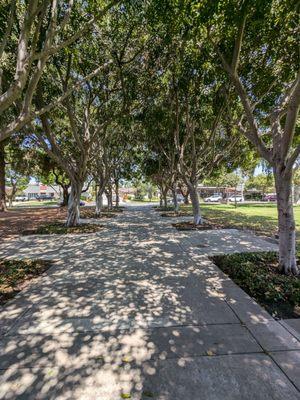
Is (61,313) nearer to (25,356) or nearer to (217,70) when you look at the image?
(25,356)

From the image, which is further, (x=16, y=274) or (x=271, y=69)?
(x=271, y=69)

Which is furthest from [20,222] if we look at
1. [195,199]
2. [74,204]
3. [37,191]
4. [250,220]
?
[37,191]

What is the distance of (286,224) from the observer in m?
4.95

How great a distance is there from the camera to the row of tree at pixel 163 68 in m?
4.81

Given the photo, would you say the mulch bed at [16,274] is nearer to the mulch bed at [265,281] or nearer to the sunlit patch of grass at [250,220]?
the mulch bed at [265,281]

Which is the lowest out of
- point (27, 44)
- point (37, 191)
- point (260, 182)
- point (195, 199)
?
point (195, 199)

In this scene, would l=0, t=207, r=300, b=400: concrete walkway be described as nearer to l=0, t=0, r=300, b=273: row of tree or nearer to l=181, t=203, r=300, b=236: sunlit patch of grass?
l=0, t=0, r=300, b=273: row of tree

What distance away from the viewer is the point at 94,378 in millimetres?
2420

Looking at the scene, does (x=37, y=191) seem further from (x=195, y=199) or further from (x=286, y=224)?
(x=286, y=224)

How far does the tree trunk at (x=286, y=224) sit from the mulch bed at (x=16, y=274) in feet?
17.1

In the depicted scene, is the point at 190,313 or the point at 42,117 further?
the point at 42,117

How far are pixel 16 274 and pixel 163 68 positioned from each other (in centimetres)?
805

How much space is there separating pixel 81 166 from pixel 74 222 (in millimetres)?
2786

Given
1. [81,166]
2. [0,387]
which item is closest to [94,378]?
[0,387]
